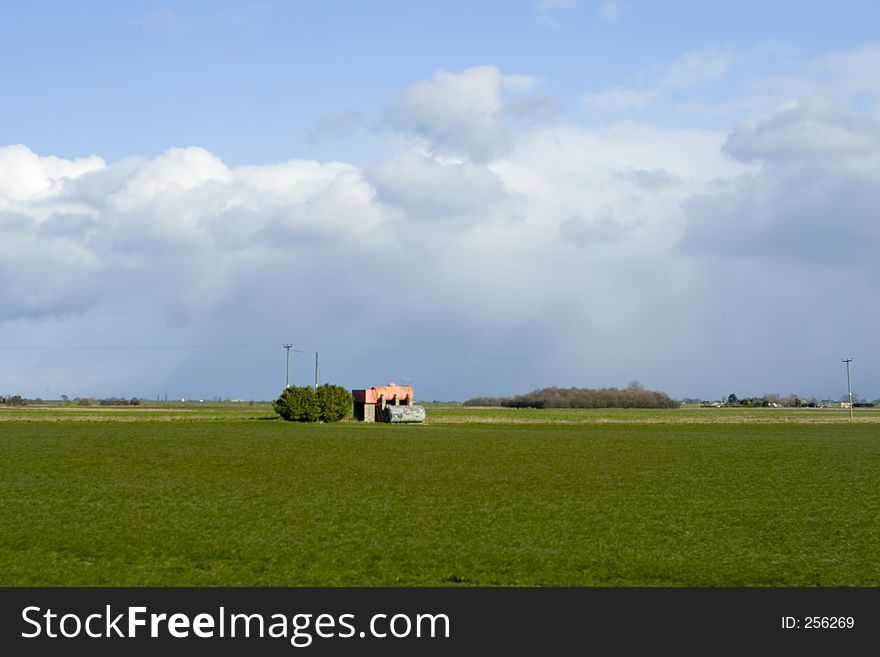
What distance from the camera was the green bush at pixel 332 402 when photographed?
75.0m

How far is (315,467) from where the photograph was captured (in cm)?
2981

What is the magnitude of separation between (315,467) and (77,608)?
1978 centimetres

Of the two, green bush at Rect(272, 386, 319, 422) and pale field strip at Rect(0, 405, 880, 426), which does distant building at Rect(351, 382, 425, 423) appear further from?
green bush at Rect(272, 386, 319, 422)

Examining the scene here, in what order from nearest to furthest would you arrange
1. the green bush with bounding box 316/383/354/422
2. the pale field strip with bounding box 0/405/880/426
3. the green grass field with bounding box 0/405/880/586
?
the green grass field with bounding box 0/405/880/586 < the pale field strip with bounding box 0/405/880/426 < the green bush with bounding box 316/383/354/422

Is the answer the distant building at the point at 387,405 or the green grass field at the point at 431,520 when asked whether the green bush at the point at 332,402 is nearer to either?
the distant building at the point at 387,405

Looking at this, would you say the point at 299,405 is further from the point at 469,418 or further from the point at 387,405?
the point at 469,418

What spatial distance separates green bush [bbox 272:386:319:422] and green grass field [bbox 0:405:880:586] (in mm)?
39386

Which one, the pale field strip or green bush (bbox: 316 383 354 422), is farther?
green bush (bbox: 316 383 354 422)

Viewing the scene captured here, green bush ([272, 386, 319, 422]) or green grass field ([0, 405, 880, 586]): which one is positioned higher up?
green bush ([272, 386, 319, 422])

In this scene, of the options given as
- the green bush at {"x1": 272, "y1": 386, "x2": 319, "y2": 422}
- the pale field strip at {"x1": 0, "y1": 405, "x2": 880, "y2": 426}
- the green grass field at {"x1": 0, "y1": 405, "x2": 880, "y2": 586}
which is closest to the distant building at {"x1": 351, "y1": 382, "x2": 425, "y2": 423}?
the pale field strip at {"x1": 0, "y1": 405, "x2": 880, "y2": 426}

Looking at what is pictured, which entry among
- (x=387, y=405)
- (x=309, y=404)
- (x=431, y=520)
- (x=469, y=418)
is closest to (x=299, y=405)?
(x=309, y=404)

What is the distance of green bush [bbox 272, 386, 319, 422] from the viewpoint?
245ft

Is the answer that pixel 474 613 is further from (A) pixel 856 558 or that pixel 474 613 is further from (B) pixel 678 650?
(A) pixel 856 558

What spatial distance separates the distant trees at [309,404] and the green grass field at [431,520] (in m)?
39.4
